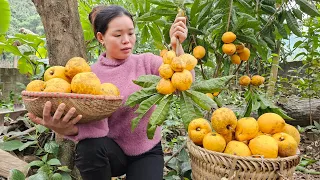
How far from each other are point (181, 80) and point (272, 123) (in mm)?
382

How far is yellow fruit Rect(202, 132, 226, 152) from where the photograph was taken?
116 cm

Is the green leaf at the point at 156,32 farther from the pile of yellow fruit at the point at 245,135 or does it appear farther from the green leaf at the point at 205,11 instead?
the pile of yellow fruit at the point at 245,135

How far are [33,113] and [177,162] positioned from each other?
116 centimetres

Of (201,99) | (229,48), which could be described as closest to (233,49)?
(229,48)

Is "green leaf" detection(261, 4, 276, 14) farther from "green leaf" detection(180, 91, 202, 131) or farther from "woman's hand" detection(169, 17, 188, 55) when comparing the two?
"green leaf" detection(180, 91, 202, 131)

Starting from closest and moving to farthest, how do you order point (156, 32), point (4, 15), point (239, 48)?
point (239, 48), point (156, 32), point (4, 15)

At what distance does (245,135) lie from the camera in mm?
1214

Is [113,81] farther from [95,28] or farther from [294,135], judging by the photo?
[294,135]

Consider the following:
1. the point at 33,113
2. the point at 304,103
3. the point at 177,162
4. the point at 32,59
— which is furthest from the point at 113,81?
the point at 304,103

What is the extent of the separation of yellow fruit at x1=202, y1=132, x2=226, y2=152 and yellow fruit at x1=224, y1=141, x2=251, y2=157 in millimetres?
25

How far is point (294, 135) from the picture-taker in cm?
129

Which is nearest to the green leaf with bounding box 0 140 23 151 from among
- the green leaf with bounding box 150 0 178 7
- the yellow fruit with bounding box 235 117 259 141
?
the green leaf with bounding box 150 0 178 7

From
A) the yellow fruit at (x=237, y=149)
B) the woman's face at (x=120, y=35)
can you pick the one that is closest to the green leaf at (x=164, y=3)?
the woman's face at (x=120, y=35)

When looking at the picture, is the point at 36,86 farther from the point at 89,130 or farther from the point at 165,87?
the point at 165,87
